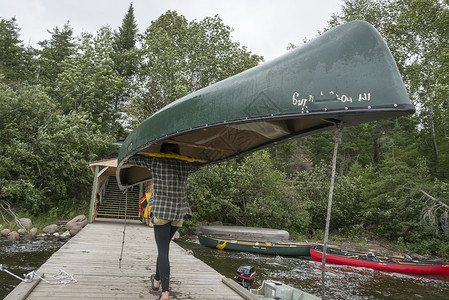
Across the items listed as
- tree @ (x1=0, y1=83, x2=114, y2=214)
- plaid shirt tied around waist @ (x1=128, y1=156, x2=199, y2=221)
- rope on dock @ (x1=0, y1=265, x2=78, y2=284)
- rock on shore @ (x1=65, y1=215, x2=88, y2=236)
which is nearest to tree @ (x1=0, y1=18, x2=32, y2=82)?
tree @ (x1=0, y1=83, x2=114, y2=214)

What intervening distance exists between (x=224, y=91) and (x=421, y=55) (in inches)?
989

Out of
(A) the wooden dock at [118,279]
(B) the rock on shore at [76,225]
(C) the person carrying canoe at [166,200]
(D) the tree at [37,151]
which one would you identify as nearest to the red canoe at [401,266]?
(A) the wooden dock at [118,279]

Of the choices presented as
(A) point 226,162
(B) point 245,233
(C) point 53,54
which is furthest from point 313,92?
(C) point 53,54

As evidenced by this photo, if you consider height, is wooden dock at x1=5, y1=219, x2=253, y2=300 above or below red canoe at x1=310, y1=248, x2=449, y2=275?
above

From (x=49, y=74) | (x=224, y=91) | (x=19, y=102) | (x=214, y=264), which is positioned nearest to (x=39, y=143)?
(x=19, y=102)

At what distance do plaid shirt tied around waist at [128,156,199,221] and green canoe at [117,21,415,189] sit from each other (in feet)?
1.15

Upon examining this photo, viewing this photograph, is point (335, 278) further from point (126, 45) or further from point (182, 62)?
point (126, 45)

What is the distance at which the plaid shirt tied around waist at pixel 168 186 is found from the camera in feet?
11.2

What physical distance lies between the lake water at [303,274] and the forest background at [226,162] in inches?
190

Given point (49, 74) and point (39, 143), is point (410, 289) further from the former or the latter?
point (49, 74)

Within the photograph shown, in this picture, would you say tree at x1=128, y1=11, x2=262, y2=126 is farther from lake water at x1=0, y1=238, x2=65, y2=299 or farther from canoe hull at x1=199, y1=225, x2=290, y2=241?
lake water at x1=0, y1=238, x2=65, y2=299

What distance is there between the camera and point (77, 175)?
1834 centimetres

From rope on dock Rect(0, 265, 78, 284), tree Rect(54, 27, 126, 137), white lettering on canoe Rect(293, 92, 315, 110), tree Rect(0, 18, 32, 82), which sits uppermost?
tree Rect(0, 18, 32, 82)

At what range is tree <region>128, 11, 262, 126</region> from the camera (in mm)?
21281
